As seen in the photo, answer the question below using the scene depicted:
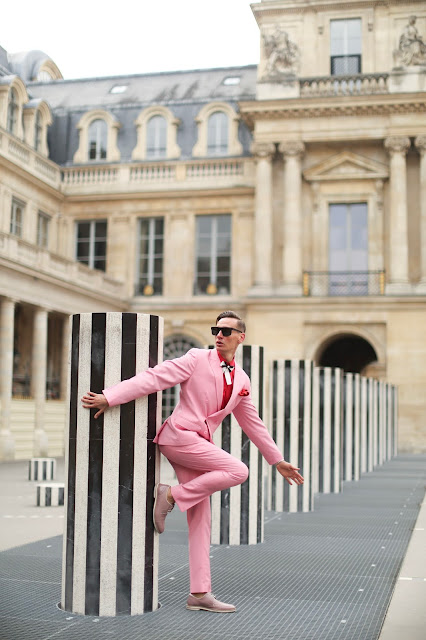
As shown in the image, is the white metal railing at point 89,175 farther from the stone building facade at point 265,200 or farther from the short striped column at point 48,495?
the short striped column at point 48,495

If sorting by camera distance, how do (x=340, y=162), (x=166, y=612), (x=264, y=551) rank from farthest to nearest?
1. (x=340, y=162)
2. (x=264, y=551)
3. (x=166, y=612)

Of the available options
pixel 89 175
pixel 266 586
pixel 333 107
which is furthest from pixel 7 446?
pixel 266 586

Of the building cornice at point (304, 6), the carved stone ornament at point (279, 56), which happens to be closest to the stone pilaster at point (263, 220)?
the carved stone ornament at point (279, 56)

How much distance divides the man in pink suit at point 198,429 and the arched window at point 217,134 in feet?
102

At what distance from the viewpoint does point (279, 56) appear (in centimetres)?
3397

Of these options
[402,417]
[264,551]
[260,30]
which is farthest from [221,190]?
[264,551]

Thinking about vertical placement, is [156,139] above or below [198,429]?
above

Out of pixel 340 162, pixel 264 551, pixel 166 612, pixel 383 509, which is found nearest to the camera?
pixel 166 612

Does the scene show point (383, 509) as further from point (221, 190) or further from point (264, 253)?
point (221, 190)

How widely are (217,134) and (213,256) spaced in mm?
5331

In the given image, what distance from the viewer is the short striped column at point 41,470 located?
59.1ft

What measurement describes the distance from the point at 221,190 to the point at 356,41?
7708 millimetres

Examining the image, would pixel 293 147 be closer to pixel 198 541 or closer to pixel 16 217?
pixel 16 217

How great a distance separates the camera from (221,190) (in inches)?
1379
